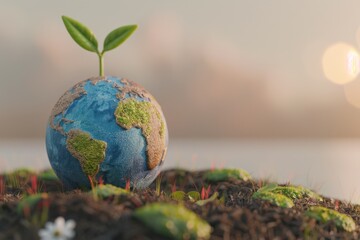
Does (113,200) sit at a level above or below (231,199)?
above

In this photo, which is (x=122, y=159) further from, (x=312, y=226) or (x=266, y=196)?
(x=312, y=226)

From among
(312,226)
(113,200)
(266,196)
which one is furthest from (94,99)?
(312,226)

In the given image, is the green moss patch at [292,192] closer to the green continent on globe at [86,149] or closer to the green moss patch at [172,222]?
the green continent on globe at [86,149]

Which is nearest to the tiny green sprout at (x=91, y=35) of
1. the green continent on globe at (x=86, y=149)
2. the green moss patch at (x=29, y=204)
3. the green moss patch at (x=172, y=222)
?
the green continent on globe at (x=86, y=149)

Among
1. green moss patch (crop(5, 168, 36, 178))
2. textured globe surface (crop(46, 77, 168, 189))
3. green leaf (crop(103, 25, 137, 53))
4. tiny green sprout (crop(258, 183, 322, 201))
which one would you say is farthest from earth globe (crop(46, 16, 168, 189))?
green moss patch (crop(5, 168, 36, 178))

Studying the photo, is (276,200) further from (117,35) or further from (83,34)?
(83,34)

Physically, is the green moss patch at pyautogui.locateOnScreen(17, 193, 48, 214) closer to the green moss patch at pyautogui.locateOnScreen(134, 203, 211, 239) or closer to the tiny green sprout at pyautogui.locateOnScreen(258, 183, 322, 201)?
the green moss patch at pyautogui.locateOnScreen(134, 203, 211, 239)
